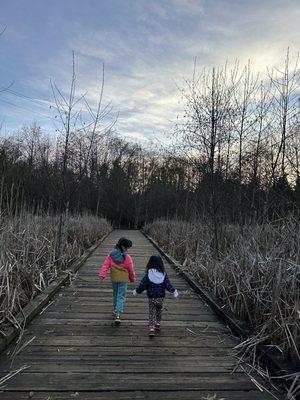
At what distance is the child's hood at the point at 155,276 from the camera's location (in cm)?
534

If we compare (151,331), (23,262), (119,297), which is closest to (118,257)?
(119,297)

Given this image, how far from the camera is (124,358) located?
13.8 ft

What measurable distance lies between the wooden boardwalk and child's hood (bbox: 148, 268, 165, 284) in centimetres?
62

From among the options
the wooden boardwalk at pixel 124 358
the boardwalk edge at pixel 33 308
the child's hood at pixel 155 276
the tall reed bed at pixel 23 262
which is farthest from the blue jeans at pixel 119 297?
the tall reed bed at pixel 23 262

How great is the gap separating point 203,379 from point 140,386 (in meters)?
0.57

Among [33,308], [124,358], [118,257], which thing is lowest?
[124,358]

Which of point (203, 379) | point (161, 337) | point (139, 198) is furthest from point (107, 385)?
point (139, 198)

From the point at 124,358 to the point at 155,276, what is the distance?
53.0 inches

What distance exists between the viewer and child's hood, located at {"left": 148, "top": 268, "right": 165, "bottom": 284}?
534 cm

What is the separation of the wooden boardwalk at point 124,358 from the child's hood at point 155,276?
62cm

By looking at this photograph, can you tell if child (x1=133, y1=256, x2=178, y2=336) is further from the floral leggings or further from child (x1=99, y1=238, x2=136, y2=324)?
child (x1=99, y1=238, x2=136, y2=324)

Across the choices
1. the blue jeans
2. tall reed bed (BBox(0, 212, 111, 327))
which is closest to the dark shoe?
the blue jeans

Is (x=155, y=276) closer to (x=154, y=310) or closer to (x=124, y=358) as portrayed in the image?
(x=154, y=310)

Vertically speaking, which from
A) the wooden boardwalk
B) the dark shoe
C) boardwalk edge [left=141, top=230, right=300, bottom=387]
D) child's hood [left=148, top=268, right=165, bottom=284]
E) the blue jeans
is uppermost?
child's hood [left=148, top=268, right=165, bottom=284]
